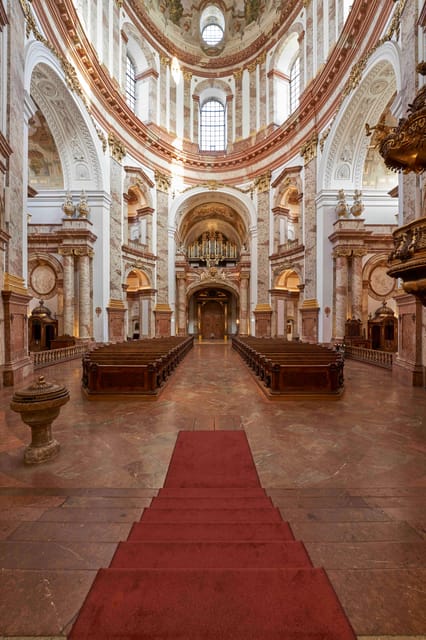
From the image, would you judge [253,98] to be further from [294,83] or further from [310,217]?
[310,217]

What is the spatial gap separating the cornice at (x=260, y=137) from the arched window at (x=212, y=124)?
1.98 m

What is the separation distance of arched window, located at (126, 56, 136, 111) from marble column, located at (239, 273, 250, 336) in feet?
48.2

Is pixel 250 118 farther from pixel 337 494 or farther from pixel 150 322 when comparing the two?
pixel 337 494

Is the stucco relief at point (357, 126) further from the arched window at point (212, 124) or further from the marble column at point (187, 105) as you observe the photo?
the marble column at point (187, 105)

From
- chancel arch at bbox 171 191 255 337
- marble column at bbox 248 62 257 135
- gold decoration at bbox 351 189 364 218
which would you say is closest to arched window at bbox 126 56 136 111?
chancel arch at bbox 171 191 255 337

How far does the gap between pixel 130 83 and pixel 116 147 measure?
23.1 feet

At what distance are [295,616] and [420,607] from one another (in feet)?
2.39

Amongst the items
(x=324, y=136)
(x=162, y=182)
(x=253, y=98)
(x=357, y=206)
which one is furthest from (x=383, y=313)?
(x=253, y=98)

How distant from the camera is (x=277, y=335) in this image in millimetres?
20531

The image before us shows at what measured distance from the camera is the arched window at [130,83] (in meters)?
20.0

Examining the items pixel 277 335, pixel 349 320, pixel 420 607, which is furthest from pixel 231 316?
pixel 420 607

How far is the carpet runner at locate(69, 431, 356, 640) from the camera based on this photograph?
1271mm

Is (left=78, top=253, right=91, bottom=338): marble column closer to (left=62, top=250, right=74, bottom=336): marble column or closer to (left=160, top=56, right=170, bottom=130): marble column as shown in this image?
(left=62, top=250, right=74, bottom=336): marble column

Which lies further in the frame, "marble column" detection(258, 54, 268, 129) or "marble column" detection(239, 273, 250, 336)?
"marble column" detection(239, 273, 250, 336)
